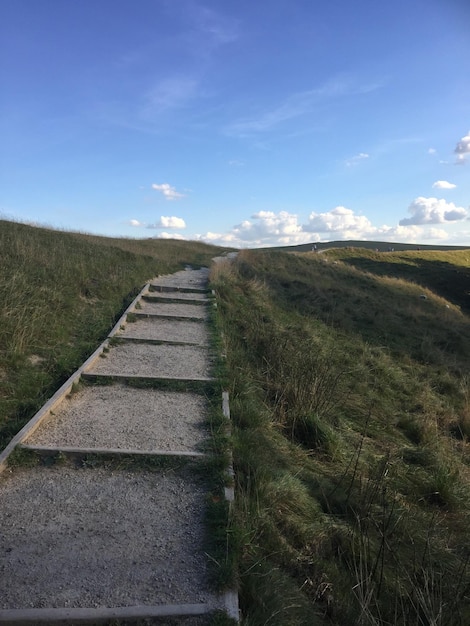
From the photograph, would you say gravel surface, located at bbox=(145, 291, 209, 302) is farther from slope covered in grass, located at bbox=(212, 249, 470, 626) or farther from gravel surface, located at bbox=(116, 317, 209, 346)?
gravel surface, located at bbox=(116, 317, 209, 346)

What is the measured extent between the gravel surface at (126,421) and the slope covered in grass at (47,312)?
1.18ft

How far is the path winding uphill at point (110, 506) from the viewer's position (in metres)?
2.48

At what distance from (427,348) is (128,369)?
10.2 meters

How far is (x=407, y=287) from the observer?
88.4ft

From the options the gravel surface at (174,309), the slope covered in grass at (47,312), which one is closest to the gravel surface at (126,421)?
the slope covered in grass at (47,312)

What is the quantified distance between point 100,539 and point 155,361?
3862 mm

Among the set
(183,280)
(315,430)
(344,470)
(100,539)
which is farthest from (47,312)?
(183,280)

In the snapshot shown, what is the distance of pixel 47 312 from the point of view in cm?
737

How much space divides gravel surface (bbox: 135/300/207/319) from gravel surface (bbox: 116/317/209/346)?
42 centimetres

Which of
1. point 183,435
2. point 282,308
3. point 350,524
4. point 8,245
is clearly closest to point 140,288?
point 8,245

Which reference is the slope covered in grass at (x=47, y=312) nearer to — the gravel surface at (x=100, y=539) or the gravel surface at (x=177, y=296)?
the gravel surface at (x=177, y=296)

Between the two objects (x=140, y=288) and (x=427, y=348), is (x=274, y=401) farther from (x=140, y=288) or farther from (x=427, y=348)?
(x=427, y=348)

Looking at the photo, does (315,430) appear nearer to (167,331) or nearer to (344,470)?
(344,470)

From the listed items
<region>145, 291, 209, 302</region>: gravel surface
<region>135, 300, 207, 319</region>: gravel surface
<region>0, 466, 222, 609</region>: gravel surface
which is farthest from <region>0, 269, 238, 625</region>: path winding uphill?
<region>145, 291, 209, 302</region>: gravel surface
